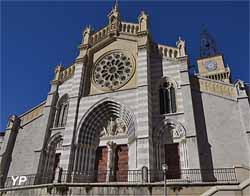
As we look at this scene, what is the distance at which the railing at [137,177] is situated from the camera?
13.4 meters

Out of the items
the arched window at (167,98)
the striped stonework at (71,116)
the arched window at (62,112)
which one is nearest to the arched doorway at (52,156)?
the arched window at (62,112)

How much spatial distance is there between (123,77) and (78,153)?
23.7 ft

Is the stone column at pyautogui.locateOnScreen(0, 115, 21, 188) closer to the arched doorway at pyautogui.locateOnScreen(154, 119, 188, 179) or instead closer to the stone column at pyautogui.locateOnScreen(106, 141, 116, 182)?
the stone column at pyautogui.locateOnScreen(106, 141, 116, 182)

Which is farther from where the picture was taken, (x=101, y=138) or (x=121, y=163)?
(x=101, y=138)

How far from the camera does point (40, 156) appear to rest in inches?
704

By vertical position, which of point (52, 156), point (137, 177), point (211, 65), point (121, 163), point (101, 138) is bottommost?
point (137, 177)

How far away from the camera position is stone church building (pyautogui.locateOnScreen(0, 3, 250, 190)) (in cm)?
1494

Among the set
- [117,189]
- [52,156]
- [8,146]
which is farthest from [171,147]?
[8,146]

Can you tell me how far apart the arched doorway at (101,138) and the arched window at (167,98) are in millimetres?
2567

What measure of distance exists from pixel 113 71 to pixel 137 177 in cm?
961

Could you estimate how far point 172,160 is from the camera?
605 inches

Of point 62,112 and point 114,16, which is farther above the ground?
point 114,16

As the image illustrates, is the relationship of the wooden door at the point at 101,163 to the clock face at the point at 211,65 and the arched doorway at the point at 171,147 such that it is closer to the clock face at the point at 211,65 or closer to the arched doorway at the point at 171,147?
the arched doorway at the point at 171,147

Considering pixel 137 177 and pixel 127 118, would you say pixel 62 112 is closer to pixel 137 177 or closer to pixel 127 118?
pixel 127 118
